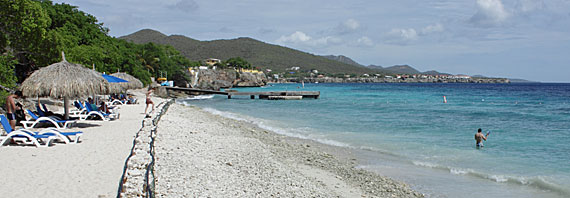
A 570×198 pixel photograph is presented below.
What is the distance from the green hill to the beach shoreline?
396ft

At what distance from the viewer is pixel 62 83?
34.9ft

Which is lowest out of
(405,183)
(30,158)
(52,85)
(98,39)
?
(405,183)

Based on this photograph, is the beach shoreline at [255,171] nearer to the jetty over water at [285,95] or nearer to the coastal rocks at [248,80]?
the jetty over water at [285,95]

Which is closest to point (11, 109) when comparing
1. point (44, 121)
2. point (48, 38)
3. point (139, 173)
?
point (44, 121)

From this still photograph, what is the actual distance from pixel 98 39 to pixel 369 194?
101 feet

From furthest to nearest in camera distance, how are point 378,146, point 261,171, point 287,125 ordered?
point 287,125 < point 378,146 < point 261,171

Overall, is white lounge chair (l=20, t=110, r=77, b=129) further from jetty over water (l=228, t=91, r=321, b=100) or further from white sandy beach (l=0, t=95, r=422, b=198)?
jetty over water (l=228, t=91, r=321, b=100)

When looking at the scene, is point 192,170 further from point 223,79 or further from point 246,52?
point 246,52

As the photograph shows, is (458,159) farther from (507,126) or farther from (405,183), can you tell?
(507,126)

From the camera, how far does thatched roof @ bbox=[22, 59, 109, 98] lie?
10.5 metres

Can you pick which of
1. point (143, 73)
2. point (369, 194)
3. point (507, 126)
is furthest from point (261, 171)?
point (143, 73)

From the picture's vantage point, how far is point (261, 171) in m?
7.64

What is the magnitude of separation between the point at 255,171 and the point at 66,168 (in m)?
3.15

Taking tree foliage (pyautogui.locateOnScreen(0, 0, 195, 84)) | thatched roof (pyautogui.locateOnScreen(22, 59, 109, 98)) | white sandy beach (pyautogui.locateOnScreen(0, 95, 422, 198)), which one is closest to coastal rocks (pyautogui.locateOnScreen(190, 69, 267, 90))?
tree foliage (pyautogui.locateOnScreen(0, 0, 195, 84))
